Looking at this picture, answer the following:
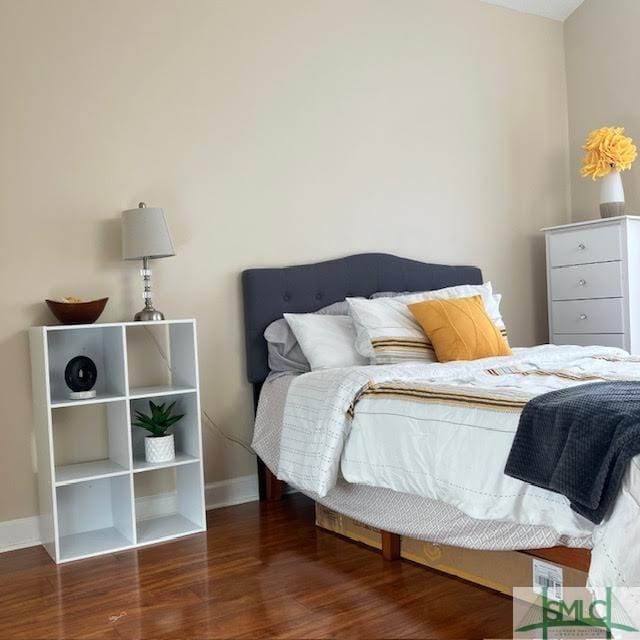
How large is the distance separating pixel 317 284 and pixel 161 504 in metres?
1.25

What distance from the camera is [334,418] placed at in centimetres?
276

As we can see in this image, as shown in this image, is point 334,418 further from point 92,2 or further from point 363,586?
point 92,2

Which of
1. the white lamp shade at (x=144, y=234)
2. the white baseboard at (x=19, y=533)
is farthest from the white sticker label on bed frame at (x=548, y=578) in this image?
the white baseboard at (x=19, y=533)

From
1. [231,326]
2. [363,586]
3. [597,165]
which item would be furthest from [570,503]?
[597,165]

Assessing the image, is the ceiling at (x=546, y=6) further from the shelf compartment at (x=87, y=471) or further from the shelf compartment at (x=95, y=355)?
the shelf compartment at (x=87, y=471)

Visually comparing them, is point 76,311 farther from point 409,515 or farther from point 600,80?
point 600,80

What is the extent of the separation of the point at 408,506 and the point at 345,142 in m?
2.08

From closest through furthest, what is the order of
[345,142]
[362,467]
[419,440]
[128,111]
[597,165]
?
[419,440] < [362,467] < [128,111] < [345,142] < [597,165]

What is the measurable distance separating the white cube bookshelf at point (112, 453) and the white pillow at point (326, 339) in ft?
1.72

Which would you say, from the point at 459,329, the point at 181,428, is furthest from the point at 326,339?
the point at 181,428

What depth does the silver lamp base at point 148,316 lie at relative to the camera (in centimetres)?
316

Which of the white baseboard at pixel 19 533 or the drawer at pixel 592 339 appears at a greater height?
the drawer at pixel 592 339

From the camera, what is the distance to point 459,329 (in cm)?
330

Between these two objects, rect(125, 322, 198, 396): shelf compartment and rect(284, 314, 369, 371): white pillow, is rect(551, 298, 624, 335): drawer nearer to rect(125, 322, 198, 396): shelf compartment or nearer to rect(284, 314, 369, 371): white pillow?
rect(284, 314, 369, 371): white pillow
